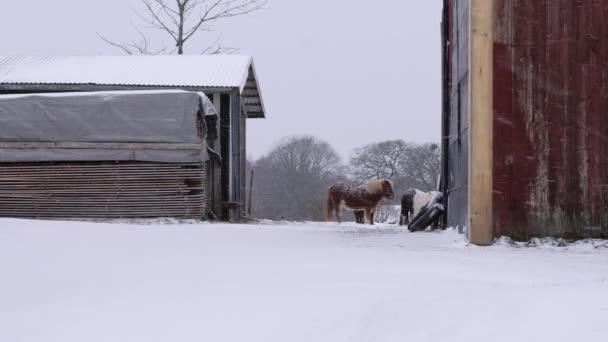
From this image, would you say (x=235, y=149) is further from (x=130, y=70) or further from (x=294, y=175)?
(x=294, y=175)

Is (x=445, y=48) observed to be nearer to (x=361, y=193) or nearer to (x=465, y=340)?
(x=361, y=193)

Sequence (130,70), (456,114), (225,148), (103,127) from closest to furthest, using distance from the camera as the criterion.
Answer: (456,114) < (103,127) < (225,148) < (130,70)

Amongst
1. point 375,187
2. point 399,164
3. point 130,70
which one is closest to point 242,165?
point 375,187

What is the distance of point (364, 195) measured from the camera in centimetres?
1744

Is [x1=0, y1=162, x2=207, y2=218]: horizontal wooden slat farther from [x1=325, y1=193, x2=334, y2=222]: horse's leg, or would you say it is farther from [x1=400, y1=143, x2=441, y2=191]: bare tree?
[x1=400, y1=143, x2=441, y2=191]: bare tree

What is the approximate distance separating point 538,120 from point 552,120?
140 mm

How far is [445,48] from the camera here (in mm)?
10516

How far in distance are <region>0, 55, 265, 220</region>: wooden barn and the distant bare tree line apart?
74.6ft

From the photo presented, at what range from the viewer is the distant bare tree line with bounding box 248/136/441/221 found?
153 feet

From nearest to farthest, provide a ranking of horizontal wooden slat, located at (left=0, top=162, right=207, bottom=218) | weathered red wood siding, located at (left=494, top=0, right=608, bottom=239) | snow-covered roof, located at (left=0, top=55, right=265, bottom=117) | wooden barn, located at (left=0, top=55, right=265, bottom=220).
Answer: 1. weathered red wood siding, located at (left=494, top=0, right=608, bottom=239)
2. horizontal wooden slat, located at (left=0, top=162, right=207, bottom=218)
3. wooden barn, located at (left=0, top=55, right=265, bottom=220)
4. snow-covered roof, located at (left=0, top=55, right=265, bottom=117)

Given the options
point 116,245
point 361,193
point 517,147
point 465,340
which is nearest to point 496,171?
point 517,147

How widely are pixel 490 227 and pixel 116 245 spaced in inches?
146

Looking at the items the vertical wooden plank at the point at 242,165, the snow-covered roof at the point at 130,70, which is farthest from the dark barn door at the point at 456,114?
the vertical wooden plank at the point at 242,165

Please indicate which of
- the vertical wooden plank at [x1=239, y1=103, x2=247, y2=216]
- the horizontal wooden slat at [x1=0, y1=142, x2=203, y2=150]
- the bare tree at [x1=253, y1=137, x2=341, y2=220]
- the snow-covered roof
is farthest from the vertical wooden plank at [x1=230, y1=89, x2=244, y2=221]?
the bare tree at [x1=253, y1=137, x2=341, y2=220]
